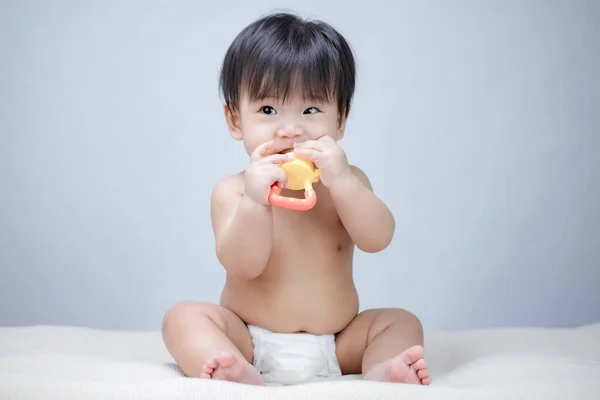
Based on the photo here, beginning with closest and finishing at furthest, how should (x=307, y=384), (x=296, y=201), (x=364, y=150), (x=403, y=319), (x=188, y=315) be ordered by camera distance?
(x=307, y=384), (x=296, y=201), (x=188, y=315), (x=403, y=319), (x=364, y=150)

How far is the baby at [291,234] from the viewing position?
1.61 meters

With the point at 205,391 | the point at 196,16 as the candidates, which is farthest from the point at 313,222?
the point at 196,16

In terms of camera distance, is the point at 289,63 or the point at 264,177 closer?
the point at 264,177

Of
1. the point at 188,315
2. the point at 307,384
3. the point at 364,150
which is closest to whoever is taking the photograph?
the point at 307,384

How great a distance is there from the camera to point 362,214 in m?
1.66

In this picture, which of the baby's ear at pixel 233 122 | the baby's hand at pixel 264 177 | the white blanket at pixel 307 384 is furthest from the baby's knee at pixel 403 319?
the baby's ear at pixel 233 122

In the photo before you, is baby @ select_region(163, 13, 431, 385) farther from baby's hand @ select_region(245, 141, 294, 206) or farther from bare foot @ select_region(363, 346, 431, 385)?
bare foot @ select_region(363, 346, 431, 385)

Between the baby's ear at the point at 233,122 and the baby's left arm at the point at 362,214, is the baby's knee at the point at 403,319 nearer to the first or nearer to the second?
the baby's left arm at the point at 362,214

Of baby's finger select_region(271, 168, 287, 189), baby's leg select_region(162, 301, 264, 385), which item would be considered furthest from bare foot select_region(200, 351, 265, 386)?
baby's finger select_region(271, 168, 287, 189)

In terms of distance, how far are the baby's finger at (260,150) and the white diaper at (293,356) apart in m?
0.35

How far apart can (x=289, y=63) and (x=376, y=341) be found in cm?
56

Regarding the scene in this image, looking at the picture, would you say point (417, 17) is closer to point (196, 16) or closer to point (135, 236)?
point (196, 16)

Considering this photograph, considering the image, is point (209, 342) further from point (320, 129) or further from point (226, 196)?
point (320, 129)

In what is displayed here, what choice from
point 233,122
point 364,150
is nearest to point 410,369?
point 233,122
